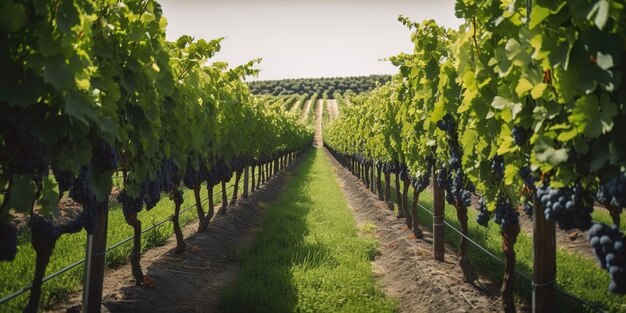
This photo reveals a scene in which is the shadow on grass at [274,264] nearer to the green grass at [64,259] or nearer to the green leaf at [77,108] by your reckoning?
the green grass at [64,259]

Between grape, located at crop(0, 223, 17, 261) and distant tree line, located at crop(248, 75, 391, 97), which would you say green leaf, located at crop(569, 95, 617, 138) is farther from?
distant tree line, located at crop(248, 75, 391, 97)

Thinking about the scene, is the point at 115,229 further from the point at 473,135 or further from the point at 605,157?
the point at 605,157

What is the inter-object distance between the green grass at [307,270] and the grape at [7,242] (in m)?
3.09

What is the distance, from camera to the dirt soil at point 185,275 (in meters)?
5.14

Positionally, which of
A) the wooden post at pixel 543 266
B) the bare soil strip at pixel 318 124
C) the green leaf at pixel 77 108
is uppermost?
the bare soil strip at pixel 318 124

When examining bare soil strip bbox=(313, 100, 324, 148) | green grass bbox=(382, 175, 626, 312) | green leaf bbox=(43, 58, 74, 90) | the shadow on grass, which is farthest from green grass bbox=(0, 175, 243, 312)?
bare soil strip bbox=(313, 100, 324, 148)

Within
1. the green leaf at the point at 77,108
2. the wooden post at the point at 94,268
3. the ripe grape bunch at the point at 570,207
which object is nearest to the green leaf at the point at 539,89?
the ripe grape bunch at the point at 570,207

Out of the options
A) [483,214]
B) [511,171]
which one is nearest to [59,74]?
[511,171]

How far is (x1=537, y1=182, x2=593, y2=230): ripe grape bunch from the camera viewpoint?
92.0 inches

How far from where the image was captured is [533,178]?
9.51 ft

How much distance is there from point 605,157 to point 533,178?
0.85 meters

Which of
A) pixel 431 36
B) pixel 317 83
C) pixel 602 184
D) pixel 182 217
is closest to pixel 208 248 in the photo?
pixel 182 217

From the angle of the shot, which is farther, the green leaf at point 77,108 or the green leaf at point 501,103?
the green leaf at point 501,103

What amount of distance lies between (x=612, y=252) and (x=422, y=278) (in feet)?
13.8
